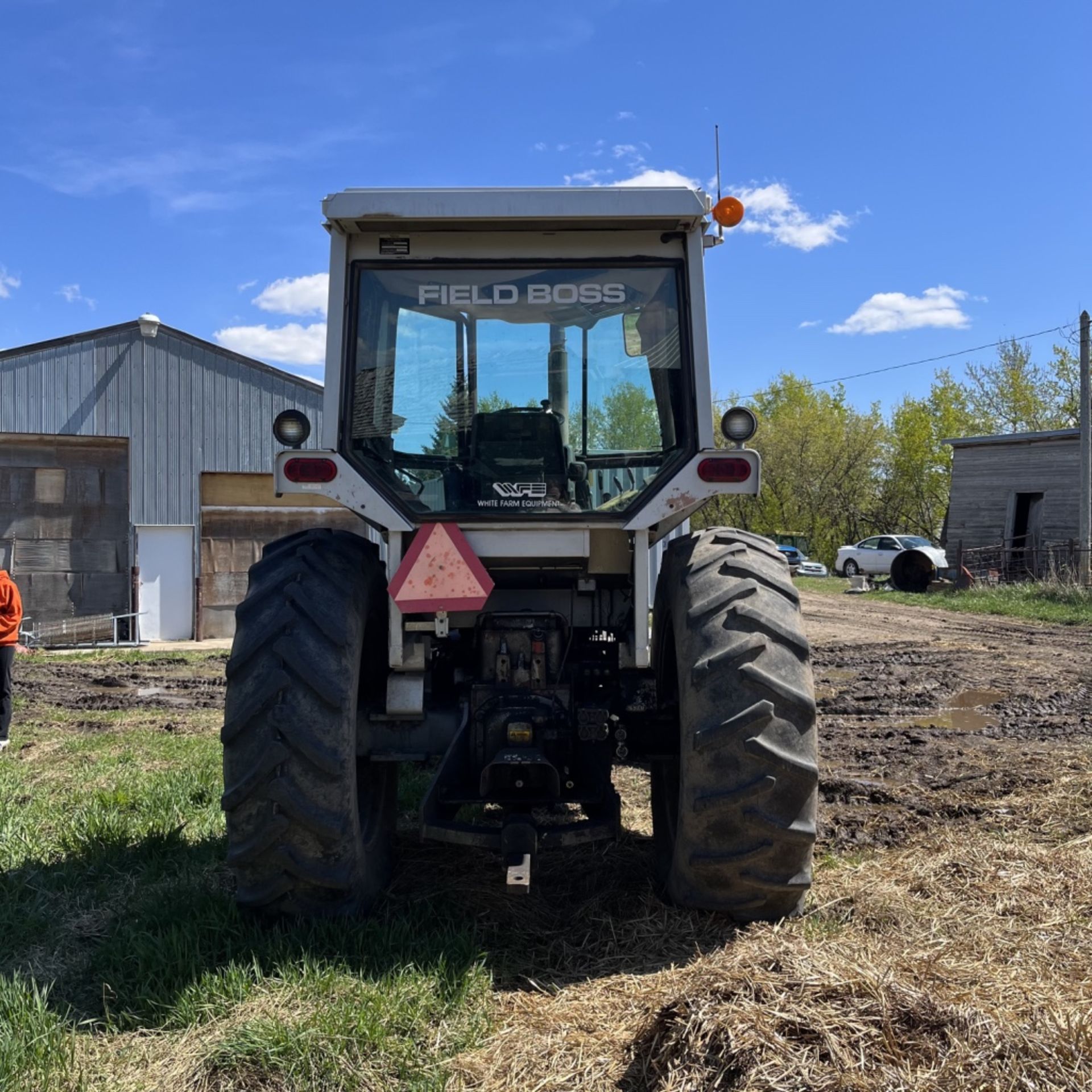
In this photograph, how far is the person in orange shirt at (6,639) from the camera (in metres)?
8.34

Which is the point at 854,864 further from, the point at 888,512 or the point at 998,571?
the point at 888,512

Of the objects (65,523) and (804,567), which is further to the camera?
(804,567)

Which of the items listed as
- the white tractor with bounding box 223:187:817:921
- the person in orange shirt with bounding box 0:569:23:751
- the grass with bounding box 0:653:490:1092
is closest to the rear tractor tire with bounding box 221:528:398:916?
the white tractor with bounding box 223:187:817:921

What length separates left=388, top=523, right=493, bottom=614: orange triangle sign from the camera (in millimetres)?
4258

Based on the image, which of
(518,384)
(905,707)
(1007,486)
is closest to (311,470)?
(518,384)

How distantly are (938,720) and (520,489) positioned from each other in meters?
6.21

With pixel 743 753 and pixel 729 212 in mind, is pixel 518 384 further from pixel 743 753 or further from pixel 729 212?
pixel 743 753

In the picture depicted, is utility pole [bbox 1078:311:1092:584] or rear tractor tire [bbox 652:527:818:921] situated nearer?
rear tractor tire [bbox 652:527:818:921]

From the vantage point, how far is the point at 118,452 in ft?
58.0

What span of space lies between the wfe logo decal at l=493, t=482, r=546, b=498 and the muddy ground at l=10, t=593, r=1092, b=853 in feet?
7.14

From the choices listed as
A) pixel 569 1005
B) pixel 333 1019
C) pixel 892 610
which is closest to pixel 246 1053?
pixel 333 1019

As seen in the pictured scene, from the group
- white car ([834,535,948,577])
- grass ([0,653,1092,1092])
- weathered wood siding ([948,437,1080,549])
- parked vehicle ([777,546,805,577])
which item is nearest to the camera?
grass ([0,653,1092,1092])

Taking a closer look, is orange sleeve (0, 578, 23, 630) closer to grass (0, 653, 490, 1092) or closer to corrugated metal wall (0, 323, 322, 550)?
grass (0, 653, 490, 1092)

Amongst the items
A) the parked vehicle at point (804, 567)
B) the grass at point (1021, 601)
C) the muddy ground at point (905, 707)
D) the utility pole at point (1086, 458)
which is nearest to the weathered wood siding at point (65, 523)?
the muddy ground at point (905, 707)
